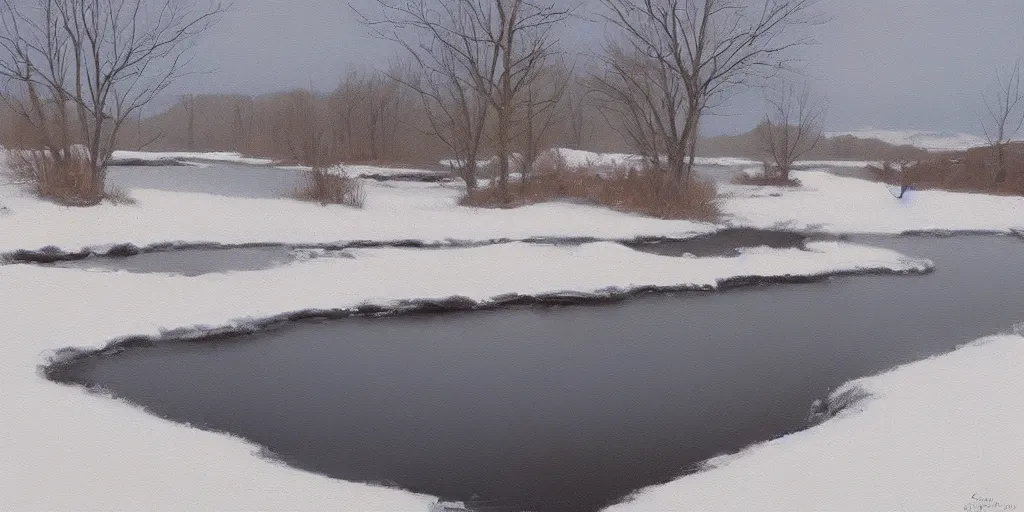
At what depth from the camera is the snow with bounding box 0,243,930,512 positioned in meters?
3.68

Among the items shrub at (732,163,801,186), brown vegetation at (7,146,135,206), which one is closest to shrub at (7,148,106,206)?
brown vegetation at (7,146,135,206)

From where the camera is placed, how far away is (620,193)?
1722 cm

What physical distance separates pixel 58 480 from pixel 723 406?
13.4 ft

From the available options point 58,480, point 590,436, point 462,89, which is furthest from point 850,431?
point 462,89

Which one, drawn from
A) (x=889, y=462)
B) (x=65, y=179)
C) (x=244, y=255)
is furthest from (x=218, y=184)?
(x=889, y=462)

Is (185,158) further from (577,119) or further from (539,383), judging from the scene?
(539,383)

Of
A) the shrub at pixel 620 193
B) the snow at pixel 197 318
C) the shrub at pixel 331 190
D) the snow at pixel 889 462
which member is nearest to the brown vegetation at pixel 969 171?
the shrub at pixel 620 193

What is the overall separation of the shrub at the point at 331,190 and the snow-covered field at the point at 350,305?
755 millimetres

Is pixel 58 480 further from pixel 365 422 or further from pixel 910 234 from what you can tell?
pixel 910 234

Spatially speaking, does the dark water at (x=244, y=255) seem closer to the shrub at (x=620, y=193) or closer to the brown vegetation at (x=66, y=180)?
the shrub at (x=620, y=193)

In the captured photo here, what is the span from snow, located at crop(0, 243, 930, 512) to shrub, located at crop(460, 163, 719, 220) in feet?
12.3

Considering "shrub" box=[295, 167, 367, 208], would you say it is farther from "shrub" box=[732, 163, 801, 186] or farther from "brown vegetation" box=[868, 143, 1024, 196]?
"brown vegetation" box=[868, 143, 1024, 196]

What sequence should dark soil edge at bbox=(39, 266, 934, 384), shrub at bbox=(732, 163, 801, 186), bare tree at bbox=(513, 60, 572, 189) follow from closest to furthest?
dark soil edge at bbox=(39, 266, 934, 384)
bare tree at bbox=(513, 60, 572, 189)
shrub at bbox=(732, 163, 801, 186)

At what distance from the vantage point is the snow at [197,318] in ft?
12.1
